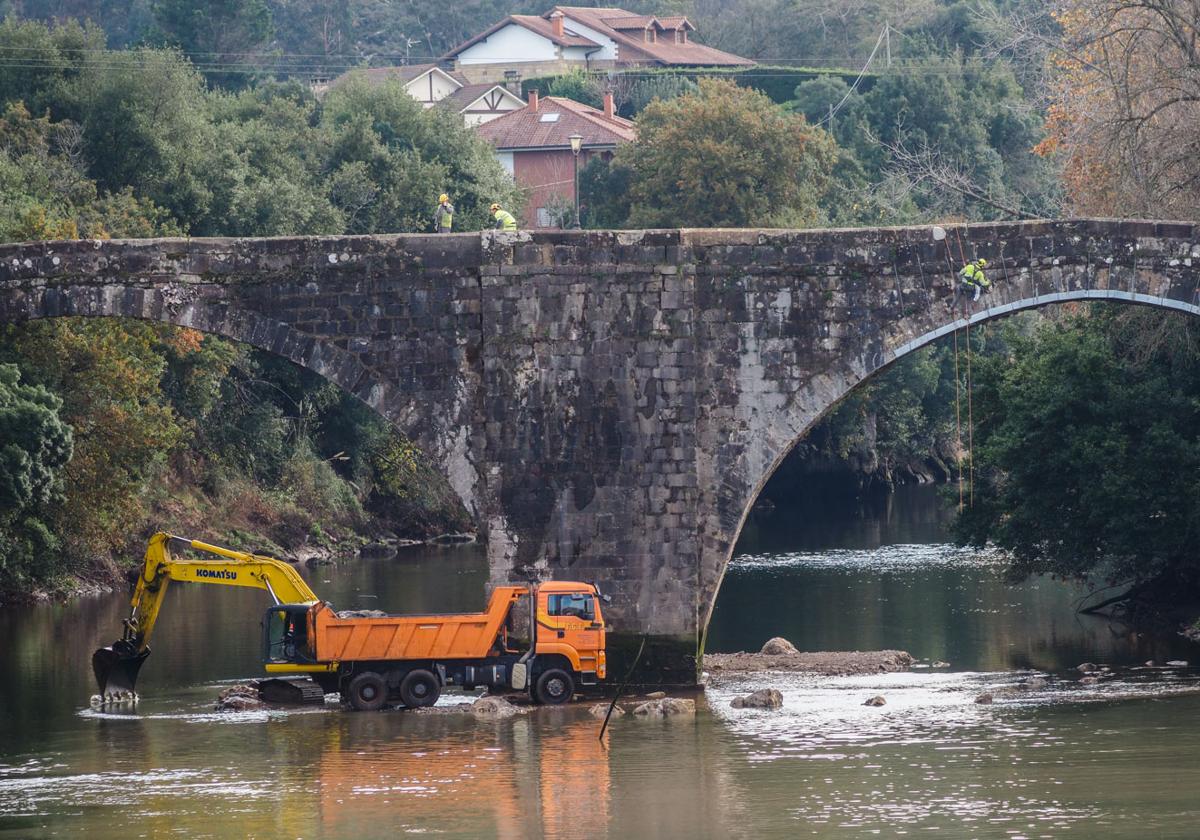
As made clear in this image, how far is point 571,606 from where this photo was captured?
2252cm

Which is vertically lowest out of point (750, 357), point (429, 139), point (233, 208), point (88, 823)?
point (88, 823)

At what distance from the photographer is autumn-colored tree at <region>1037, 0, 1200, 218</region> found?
27250 mm

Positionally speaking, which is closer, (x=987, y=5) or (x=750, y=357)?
(x=750, y=357)

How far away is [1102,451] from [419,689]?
10278 mm

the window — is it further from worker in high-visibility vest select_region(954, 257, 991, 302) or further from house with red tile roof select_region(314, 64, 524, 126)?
house with red tile roof select_region(314, 64, 524, 126)

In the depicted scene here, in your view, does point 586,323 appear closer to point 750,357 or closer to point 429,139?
point 750,357

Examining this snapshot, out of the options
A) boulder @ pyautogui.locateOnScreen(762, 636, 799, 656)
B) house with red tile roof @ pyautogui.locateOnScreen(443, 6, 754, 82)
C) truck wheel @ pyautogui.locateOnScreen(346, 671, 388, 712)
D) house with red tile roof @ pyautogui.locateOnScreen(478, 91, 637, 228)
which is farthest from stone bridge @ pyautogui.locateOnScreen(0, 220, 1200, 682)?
house with red tile roof @ pyautogui.locateOnScreen(443, 6, 754, 82)

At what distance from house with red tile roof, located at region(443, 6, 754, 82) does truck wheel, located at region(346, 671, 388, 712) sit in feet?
197

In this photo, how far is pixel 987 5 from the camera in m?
75.7

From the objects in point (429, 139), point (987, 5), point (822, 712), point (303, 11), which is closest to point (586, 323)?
point (822, 712)

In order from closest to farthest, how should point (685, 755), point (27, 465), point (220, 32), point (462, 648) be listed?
point (685, 755), point (462, 648), point (27, 465), point (220, 32)

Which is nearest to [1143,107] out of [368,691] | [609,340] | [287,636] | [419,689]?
[609,340]

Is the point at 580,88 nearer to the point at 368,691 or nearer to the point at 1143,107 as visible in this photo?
the point at 1143,107

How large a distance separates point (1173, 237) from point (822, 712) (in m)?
6.71
